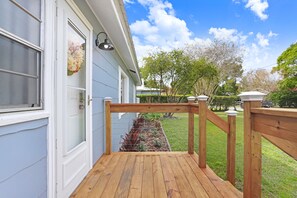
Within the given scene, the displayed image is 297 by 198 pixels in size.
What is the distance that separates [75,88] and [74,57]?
1.10 feet

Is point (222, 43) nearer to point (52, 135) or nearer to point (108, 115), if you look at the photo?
point (108, 115)

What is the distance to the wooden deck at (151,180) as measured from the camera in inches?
79.3

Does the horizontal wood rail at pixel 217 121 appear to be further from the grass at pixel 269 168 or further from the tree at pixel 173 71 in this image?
the tree at pixel 173 71

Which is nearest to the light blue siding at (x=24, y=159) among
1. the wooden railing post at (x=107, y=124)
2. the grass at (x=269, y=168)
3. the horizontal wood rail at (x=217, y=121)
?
the wooden railing post at (x=107, y=124)

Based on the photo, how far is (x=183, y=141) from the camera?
5781 millimetres

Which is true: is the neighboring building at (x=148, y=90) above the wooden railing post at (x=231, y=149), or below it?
above

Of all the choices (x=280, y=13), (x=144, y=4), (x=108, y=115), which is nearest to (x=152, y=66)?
(x=144, y=4)

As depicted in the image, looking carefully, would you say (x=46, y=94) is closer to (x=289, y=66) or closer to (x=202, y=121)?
(x=202, y=121)

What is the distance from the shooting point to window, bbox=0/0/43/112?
1.12 m

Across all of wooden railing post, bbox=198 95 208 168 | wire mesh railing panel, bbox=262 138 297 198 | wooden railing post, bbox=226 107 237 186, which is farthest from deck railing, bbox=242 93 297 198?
wire mesh railing panel, bbox=262 138 297 198

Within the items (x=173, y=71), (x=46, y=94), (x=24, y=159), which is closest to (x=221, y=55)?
(x=173, y=71)

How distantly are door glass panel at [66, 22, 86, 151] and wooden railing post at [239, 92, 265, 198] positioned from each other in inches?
63.3

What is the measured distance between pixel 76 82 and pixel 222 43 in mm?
19076

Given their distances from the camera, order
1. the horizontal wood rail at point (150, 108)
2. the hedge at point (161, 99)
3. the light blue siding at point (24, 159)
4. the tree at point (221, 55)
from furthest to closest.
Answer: the tree at point (221, 55) → the hedge at point (161, 99) → the horizontal wood rail at point (150, 108) → the light blue siding at point (24, 159)
